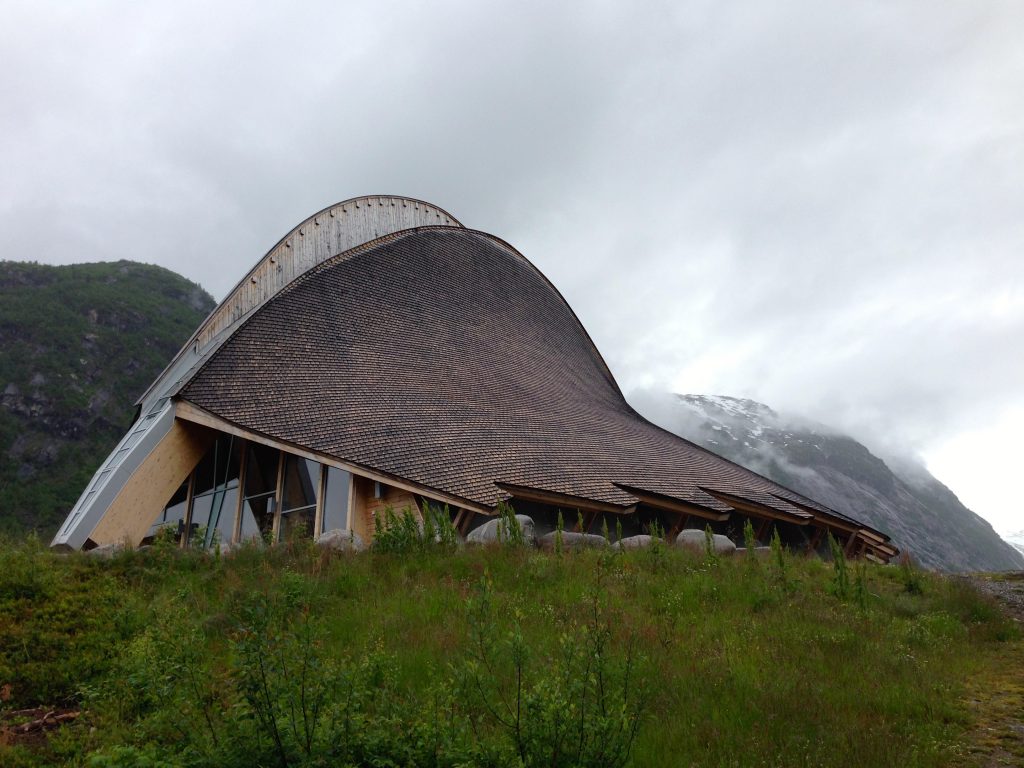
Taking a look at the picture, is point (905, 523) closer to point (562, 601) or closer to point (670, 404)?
point (670, 404)

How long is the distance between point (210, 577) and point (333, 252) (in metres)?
13.5

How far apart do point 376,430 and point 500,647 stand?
8437 mm

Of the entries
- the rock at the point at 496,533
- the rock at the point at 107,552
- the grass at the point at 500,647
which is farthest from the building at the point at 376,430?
the grass at the point at 500,647

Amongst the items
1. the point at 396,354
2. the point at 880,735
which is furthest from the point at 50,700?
the point at 396,354

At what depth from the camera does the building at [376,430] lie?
40.0 ft

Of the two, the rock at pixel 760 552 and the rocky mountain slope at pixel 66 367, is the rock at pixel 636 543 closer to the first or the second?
the rock at pixel 760 552

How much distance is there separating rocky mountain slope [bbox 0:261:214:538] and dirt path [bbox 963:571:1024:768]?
Answer: 112 feet

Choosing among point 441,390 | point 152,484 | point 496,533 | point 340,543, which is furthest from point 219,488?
point 496,533

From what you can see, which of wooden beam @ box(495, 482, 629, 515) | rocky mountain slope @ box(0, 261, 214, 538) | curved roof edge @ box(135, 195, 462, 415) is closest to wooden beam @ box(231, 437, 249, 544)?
curved roof edge @ box(135, 195, 462, 415)

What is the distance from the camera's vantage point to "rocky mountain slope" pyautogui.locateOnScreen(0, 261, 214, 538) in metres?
38.5

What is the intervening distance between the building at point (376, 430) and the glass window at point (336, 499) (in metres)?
0.04

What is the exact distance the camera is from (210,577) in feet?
26.3

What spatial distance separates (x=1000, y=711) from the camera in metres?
4.83

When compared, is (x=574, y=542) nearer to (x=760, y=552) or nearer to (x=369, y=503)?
(x=760, y=552)
